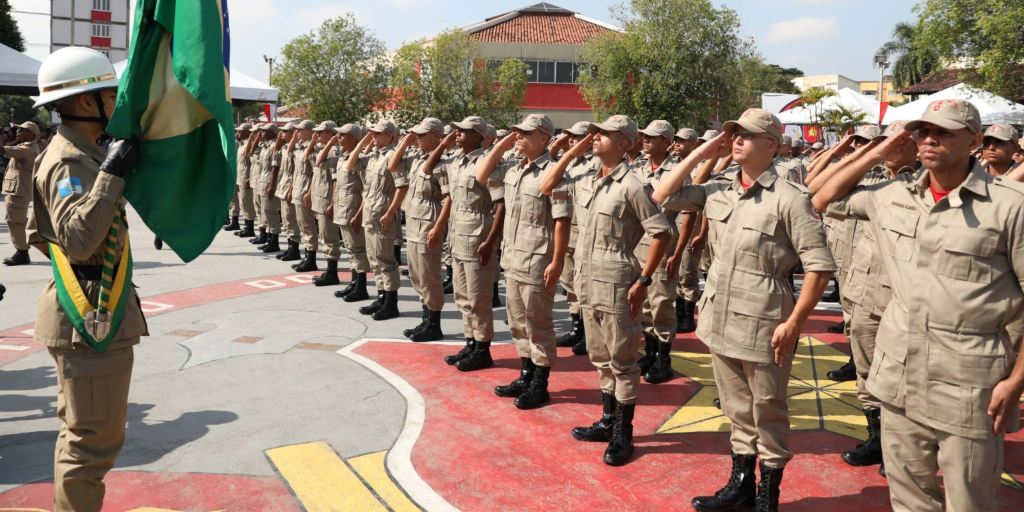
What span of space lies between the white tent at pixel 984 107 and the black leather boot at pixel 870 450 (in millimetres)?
16699

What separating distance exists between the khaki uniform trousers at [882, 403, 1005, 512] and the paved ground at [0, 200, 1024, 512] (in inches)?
45.6

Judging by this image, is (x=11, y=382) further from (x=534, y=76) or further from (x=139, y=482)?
(x=534, y=76)

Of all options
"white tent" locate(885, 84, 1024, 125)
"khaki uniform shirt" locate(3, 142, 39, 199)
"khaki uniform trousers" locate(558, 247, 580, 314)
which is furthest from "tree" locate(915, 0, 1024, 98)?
"khaki uniform shirt" locate(3, 142, 39, 199)

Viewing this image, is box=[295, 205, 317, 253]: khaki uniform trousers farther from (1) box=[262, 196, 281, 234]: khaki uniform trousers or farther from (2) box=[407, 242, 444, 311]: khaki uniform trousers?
(2) box=[407, 242, 444, 311]: khaki uniform trousers

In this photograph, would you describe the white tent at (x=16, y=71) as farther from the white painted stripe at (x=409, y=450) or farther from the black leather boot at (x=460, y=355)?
the black leather boot at (x=460, y=355)

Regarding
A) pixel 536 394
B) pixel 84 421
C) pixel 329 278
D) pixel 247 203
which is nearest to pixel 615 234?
pixel 536 394

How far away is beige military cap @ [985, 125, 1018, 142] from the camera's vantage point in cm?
585

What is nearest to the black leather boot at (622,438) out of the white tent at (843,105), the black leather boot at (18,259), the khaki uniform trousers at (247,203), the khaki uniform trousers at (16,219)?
the khaki uniform trousers at (16,219)

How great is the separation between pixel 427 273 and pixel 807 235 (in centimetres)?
451

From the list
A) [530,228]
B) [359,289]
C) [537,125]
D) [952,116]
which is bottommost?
[359,289]

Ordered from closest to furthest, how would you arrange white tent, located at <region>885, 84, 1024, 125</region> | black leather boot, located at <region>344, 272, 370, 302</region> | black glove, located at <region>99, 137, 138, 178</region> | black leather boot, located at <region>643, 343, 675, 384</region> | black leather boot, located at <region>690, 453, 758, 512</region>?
black glove, located at <region>99, 137, 138, 178</region>
black leather boot, located at <region>690, 453, 758, 512</region>
black leather boot, located at <region>643, 343, 675, 384</region>
black leather boot, located at <region>344, 272, 370, 302</region>
white tent, located at <region>885, 84, 1024, 125</region>

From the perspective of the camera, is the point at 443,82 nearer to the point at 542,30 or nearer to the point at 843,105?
the point at 542,30

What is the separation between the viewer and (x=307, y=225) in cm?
1123

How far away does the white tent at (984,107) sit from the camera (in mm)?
19983
